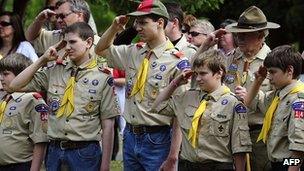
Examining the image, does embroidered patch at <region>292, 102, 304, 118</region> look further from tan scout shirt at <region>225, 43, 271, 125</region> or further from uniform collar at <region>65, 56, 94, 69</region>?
uniform collar at <region>65, 56, 94, 69</region>

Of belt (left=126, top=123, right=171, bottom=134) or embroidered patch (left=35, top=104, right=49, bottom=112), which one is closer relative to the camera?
belt (left=126, top=123, right=171, bottom=134)

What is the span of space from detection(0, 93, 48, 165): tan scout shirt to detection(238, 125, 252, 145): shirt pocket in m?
1.80

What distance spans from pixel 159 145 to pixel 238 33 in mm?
1105

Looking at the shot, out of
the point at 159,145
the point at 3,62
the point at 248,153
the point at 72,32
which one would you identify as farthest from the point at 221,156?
the point at 3,62

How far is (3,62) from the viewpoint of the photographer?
26.8ft

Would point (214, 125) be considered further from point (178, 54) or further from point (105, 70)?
point (105, 70)

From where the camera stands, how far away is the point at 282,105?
704 cm

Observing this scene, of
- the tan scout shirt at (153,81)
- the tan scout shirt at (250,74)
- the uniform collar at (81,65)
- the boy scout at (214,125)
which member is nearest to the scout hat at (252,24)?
the tan scout shirt at (250,74)

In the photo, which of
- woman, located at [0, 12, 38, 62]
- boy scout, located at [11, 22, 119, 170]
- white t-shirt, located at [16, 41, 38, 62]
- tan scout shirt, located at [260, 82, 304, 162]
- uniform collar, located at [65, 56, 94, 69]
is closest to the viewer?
tan scout shirt, located at [260, 82, 304, 162]

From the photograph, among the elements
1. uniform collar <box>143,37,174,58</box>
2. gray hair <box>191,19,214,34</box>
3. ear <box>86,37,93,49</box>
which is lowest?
gray hair <box>191,19,214,34</box>

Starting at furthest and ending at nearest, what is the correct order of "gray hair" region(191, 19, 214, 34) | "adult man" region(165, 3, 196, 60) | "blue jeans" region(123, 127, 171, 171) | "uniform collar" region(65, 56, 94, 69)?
"gray hair" region(191, 19, 214, 34)
"adult man" region(165, 3, 196, 60)
"uniform collar" region(65, 56, 94, 69)
"blue jeans" region(123, 127, 171, 171)

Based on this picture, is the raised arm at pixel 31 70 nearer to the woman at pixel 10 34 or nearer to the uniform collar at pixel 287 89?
the woman at pixel 10 34

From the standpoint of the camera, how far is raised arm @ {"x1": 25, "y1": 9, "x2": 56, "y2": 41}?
28.0 ft

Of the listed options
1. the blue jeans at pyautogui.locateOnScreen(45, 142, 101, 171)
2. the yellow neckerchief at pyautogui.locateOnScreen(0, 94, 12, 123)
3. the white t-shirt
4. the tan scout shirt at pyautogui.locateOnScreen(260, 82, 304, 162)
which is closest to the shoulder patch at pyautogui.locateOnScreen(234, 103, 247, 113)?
the tan scout shirt at pyautogui.locateOnScreen(260, 82, 304, 162)
